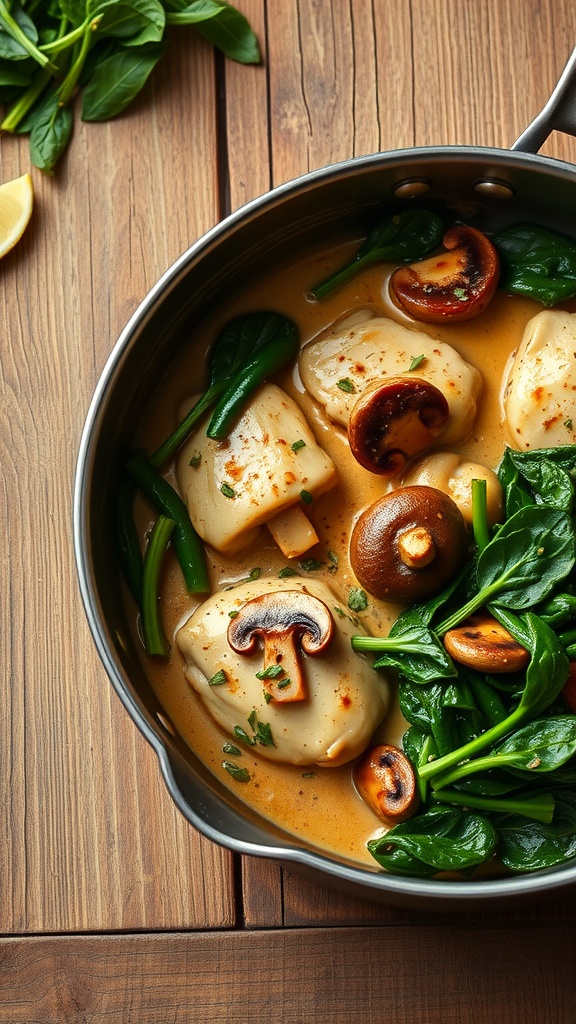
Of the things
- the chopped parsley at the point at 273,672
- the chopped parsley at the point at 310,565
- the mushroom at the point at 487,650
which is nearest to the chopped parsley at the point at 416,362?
the chopped parsley at the point at 310,565

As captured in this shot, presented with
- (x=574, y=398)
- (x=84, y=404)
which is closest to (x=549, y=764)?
(x=574, y=398)

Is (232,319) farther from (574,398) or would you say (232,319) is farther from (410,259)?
(574,398)

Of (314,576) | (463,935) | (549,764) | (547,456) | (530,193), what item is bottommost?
(463,935)

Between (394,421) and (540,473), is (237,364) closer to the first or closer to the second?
(394,421)

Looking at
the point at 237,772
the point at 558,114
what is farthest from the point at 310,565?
the point at 558,114

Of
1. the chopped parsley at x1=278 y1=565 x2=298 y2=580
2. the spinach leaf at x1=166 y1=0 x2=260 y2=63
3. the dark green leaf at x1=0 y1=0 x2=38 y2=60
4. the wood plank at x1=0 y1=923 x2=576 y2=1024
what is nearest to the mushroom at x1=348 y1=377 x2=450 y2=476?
the chopped parsley at x1=278 y1=565 x2=298 y2=580

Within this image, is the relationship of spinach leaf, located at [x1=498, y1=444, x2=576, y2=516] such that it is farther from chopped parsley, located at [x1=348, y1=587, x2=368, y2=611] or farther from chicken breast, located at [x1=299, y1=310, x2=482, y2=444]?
chopped parsley, located at [x1=348, y1=587, x2=368, y2=611]

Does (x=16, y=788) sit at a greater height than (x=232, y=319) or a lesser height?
lesser
